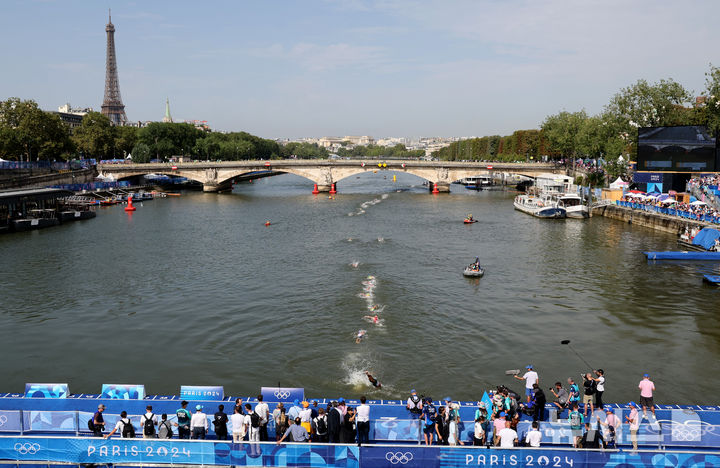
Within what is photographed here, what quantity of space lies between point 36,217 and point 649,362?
3168 inches

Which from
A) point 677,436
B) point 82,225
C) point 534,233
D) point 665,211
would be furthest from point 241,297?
point 665,211

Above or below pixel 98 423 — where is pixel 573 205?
above

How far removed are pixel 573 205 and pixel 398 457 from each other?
8176 centimetres

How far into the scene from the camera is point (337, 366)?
28.6m

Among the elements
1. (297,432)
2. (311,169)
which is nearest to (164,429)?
(297,432)

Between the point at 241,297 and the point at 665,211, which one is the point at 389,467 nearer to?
the point at 241,297

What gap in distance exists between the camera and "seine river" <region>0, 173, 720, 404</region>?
91.5 feet

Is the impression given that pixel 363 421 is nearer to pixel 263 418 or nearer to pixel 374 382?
pixel 263 418

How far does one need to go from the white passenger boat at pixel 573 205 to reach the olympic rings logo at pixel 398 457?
255ft

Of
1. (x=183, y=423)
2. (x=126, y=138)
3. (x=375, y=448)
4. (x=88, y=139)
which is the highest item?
(x=126, y=138)

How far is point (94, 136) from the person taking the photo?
474 ft

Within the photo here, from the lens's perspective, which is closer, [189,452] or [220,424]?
[189,452]

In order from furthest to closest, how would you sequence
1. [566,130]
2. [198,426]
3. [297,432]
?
1. [566,130]
2. [198,426]
3. [297,432]

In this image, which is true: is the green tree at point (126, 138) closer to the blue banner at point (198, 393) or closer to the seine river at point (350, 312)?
the seine river at point (350, 312)
